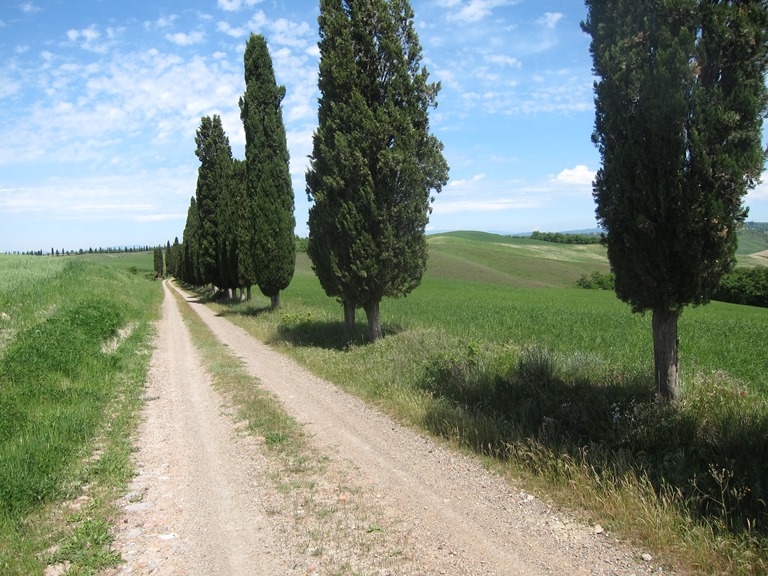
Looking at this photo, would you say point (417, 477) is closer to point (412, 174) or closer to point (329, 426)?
point (329, 426)

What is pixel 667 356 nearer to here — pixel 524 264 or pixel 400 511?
pixel 400 511

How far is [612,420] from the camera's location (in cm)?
600

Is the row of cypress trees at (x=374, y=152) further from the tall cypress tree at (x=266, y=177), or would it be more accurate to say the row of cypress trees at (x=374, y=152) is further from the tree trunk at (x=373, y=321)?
the tall cypress tree at (x=266, y=177)

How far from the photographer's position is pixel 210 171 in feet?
115

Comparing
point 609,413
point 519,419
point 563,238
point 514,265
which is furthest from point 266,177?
point 563,238

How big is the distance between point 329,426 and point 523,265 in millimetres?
61433

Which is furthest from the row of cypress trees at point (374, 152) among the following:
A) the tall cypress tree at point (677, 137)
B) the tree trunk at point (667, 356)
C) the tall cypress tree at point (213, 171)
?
the tall cypress tree at point (213, 171)

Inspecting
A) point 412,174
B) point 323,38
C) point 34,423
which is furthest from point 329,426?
point 323,38

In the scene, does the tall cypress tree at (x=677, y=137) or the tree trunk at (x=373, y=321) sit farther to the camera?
the tree trunk at (x=373, y=321)

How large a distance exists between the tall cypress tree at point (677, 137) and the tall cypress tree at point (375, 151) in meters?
7.45

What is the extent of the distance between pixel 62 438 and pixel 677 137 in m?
8.10

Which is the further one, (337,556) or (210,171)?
(210,171)

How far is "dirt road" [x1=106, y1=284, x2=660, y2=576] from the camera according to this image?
3809 millimetres

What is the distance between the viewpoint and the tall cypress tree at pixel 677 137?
504 centimetres
